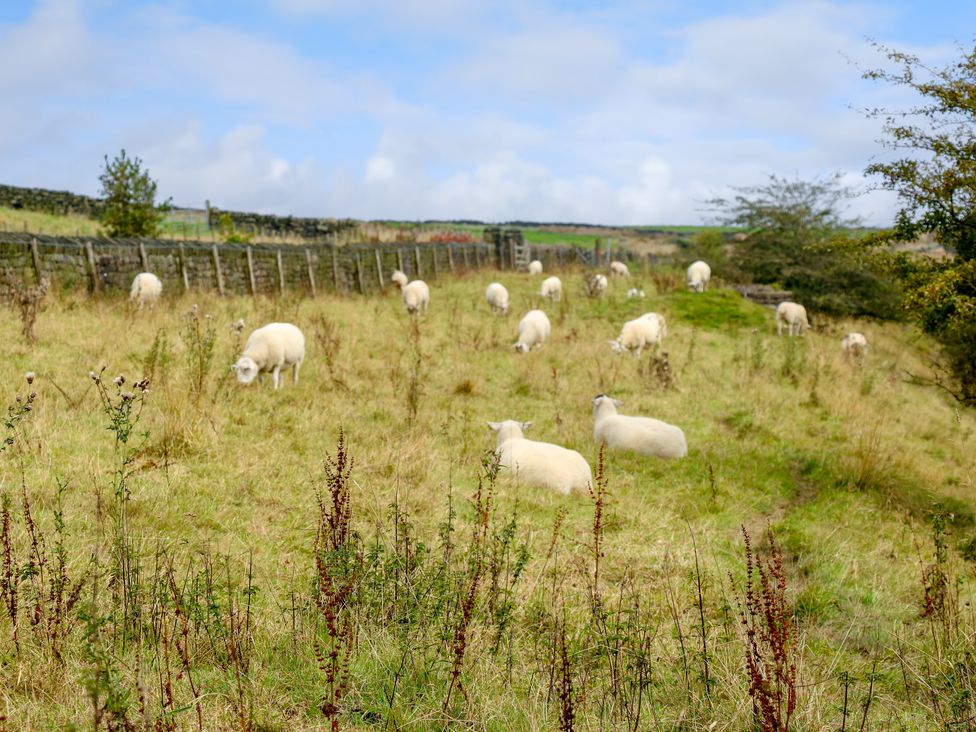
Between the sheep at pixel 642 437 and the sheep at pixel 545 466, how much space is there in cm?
138

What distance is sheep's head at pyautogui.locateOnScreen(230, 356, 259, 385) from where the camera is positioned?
10.4 meters

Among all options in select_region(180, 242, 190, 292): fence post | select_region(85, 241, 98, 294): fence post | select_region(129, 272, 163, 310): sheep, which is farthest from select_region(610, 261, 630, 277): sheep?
select_region(85, 241, 98, 294): fence post

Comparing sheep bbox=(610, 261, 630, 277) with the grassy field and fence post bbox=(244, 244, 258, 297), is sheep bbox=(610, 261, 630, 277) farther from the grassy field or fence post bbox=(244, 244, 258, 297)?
the grassy field

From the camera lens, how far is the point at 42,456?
21.9 feet

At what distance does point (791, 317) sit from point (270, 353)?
50.5 ft

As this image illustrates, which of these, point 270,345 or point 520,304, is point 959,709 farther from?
point 520,304

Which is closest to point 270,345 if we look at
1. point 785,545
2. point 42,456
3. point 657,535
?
point 42,456

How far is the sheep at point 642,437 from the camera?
9859mm

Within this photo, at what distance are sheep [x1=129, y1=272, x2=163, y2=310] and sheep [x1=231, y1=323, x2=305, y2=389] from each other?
631cm

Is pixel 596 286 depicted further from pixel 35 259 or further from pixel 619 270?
pixel 35 259

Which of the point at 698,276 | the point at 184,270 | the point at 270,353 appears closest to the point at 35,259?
the point at 184,270

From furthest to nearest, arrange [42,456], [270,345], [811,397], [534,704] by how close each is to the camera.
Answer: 1. [811,397]
2. [270,345]
3. [42,456]
4. [534,704]

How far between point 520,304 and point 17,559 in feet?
65.8

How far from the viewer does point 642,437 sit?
9.88 m
